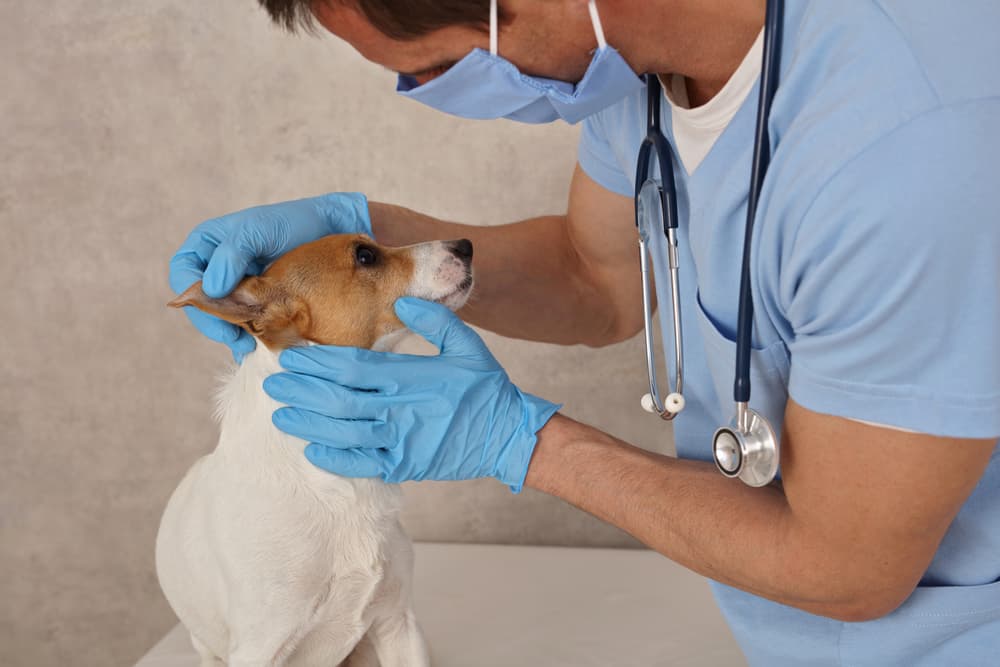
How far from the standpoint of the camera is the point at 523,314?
5.50ft

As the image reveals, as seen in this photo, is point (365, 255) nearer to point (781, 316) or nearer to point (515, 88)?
point (515, 88)

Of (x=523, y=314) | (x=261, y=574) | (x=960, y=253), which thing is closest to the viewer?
(x=960, y=253)

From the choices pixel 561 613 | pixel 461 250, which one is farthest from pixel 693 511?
pixel 561 613

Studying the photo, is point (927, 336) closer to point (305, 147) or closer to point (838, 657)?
point (838, 657)

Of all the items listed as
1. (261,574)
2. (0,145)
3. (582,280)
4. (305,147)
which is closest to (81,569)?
(0,145)

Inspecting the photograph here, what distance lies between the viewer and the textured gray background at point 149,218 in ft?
7.13

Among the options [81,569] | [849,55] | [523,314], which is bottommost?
[81,569]

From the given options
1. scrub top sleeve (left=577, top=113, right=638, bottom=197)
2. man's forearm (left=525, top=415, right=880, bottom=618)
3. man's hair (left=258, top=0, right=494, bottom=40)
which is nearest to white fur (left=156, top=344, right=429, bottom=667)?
man's forearm (left=525, top=415, right=880, bottom=618)

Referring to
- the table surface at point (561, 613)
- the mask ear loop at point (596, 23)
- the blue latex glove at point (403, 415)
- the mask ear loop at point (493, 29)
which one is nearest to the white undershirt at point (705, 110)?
the mask ear loop at point (596, 23)

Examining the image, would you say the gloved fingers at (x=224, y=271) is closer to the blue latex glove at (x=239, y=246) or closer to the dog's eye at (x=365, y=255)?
the blue latex glove at (x=239, y=246)

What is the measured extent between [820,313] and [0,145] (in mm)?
2034

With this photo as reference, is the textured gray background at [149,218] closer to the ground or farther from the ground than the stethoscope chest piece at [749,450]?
closer to the ground

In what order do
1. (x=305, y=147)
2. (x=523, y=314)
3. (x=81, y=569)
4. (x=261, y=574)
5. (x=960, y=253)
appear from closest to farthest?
1. (x=960, y=253)
2. (x=261, y=574)
3. (x=523, y=314)
4. (x=305, y=147)
5. (x=81, y=569)

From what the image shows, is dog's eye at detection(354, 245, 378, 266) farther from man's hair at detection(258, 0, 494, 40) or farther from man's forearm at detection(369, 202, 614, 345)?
man's hair at detection(258, 0, 494, 40)
